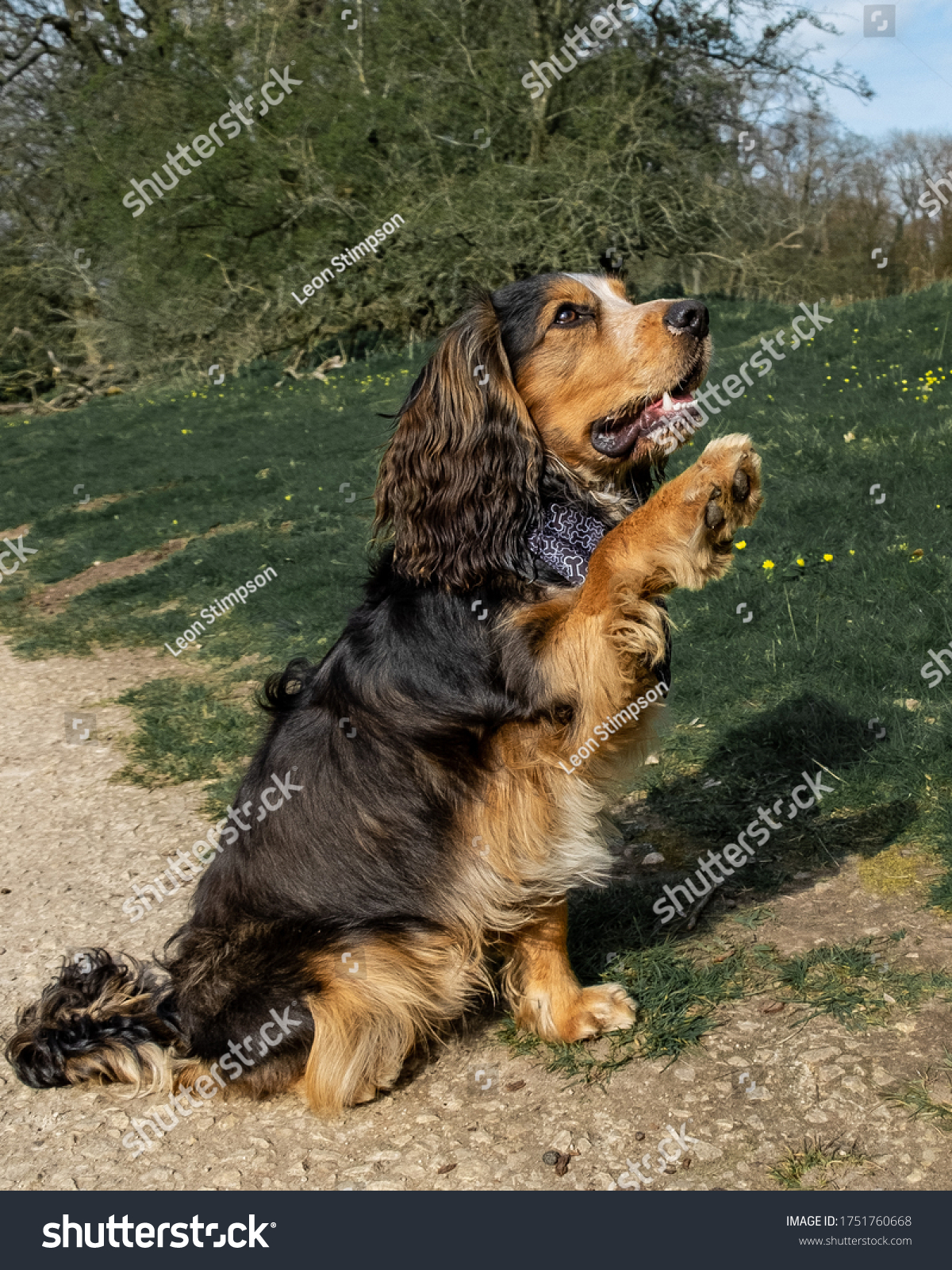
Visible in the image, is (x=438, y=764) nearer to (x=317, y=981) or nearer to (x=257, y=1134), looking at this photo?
(x=317, y=981)

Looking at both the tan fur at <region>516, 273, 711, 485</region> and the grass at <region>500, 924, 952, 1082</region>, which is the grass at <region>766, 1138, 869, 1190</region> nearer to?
the grass at <region>500, 924, 952, 1082</region>

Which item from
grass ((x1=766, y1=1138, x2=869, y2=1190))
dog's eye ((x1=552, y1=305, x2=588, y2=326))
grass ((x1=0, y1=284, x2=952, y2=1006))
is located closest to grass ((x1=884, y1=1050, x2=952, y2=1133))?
grass ((x1=766, y1=1138, x2=869, y2=1190))

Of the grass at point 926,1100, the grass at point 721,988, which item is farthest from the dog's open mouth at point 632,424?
the grass at point 926,1100

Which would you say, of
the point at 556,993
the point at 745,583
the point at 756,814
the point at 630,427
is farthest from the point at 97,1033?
the point at 745,583

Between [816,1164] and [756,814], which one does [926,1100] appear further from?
[756,814]

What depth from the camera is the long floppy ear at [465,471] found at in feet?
11.4

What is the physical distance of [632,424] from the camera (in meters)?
3.64

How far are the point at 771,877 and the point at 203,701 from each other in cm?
421

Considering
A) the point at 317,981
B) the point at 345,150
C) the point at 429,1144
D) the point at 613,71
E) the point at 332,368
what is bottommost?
the point at 429,1144

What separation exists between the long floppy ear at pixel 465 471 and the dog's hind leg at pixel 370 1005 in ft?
3.87

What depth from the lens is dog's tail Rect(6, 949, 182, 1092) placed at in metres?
3.63

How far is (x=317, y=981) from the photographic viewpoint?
3.38 metres

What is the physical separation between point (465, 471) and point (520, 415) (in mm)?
272

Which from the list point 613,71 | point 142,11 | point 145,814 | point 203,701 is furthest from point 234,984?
point 142,11
